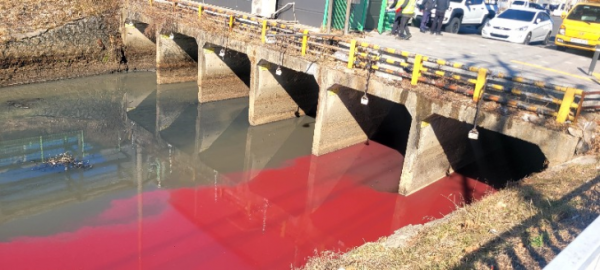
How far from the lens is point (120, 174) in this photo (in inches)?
520

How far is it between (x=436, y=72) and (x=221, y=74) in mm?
10725

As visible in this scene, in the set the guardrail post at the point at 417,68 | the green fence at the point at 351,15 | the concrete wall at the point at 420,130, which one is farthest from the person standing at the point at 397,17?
the guardrail post at the point at 417,68

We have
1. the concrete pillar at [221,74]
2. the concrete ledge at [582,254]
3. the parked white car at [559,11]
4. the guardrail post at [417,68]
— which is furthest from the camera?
the parked white car at [559,11]

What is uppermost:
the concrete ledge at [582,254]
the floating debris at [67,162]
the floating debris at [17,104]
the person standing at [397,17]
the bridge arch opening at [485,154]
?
the person standing at [397,17]

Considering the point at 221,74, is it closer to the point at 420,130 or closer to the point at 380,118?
the point at 380,118

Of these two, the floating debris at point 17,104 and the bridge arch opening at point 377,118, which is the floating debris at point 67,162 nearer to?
the floating debris at point 17,104

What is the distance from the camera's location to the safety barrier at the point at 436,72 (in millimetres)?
9914

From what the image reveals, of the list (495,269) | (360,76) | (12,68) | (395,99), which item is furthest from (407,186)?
(12,68)

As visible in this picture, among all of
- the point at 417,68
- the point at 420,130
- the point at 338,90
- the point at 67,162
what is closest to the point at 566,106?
the point at 420,130

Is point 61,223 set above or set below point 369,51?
below

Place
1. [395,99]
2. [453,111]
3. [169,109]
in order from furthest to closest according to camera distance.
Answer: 1. [169,109]
2. [395,99]
3. [453,111]

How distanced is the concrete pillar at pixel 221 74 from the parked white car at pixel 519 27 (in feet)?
36.3

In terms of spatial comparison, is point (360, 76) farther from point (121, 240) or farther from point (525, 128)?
point (121, 240)

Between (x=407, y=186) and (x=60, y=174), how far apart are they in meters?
9.63
